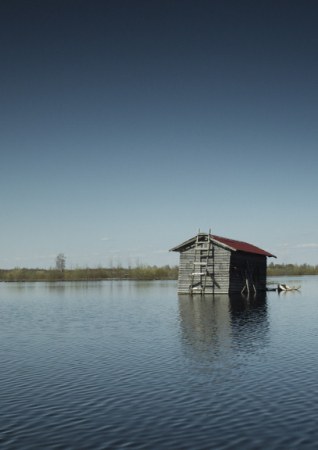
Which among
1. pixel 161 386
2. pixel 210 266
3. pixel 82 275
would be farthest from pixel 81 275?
pixel 161 386

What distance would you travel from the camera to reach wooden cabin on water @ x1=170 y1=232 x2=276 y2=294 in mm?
54156

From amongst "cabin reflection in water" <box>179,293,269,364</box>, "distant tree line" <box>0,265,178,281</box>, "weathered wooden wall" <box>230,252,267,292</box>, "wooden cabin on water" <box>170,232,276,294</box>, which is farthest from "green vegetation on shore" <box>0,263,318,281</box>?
"cabin reflection in water" <box>179,293,269,364</box>

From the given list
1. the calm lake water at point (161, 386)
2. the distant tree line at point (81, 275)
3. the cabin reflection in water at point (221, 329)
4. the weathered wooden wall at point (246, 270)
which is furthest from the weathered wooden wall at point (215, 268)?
the distant tree line at point (81, 275)

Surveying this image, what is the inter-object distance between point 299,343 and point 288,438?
12.9 meters

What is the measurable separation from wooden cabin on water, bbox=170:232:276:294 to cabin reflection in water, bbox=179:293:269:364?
11954 millimetres

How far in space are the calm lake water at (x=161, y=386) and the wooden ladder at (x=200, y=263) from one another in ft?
77.7

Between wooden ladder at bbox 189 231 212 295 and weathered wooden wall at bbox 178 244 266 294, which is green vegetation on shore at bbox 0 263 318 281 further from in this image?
wooden ladder at bbox 189 231 212 295

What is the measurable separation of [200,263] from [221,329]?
87.6ft

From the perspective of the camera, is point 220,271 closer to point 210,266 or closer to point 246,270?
point 210,266

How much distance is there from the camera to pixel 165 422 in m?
11.8

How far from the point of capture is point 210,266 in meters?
54.7

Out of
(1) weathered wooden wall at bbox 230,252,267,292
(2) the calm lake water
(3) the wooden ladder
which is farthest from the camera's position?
(1) weathered wooden wall at bbox 230,252,267,292

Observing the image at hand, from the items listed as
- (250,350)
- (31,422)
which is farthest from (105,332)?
(31,422)

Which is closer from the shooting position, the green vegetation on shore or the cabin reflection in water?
the cabin reflection in water
